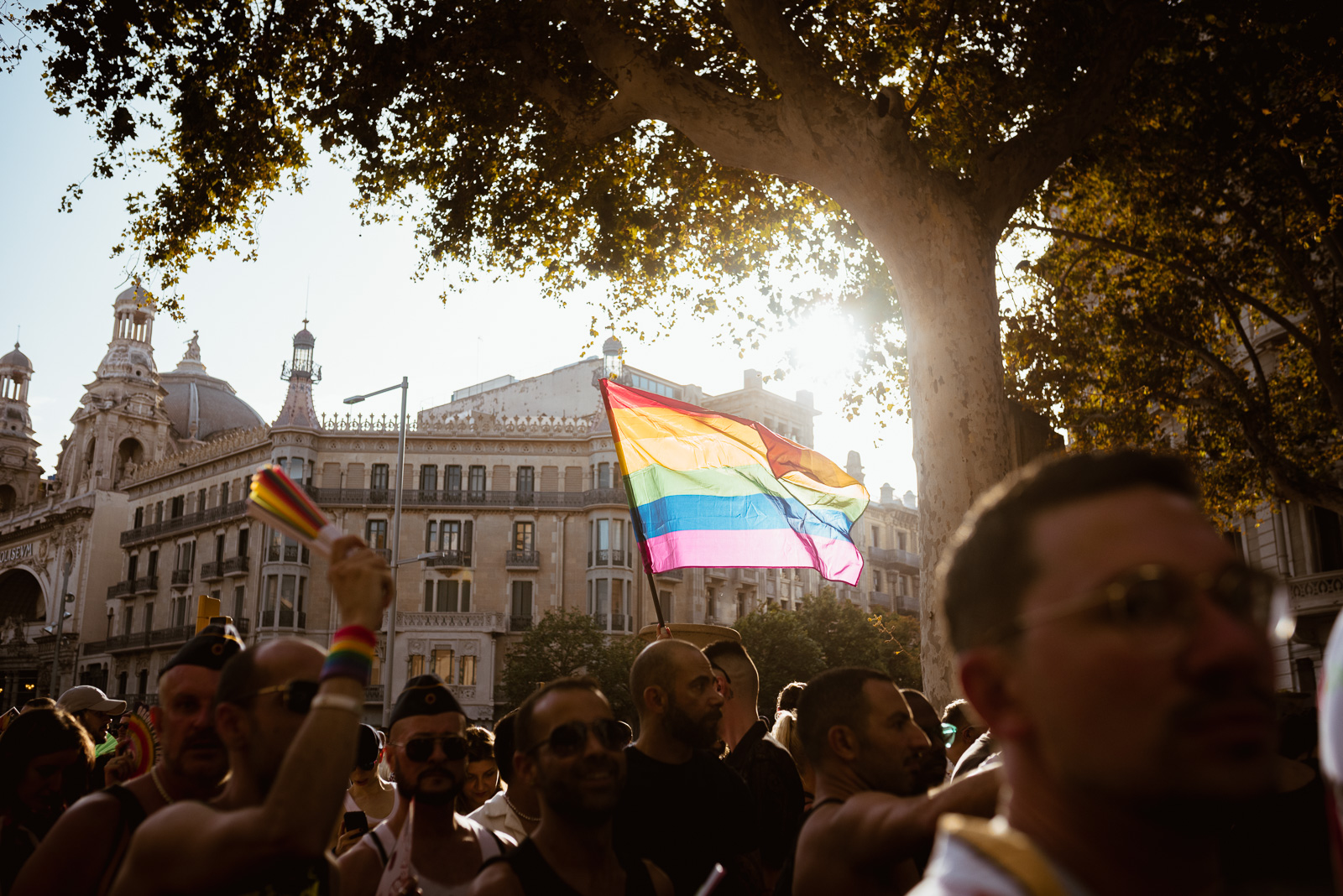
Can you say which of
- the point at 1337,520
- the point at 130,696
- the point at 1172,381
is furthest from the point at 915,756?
the point at 130,696

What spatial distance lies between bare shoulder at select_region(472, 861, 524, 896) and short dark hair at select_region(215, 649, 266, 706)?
1.02m

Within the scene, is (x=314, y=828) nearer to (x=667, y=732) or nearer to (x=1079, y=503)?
(x=1079, y=503)

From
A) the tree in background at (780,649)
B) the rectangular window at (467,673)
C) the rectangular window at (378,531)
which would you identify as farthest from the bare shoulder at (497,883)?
the rectangular window at (378,531)

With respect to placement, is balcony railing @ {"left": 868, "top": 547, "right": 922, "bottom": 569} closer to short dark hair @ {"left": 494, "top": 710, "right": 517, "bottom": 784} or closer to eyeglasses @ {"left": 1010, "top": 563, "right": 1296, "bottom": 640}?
short dark hair @ {"left": 494, "top": 710, "right": 517, "bottom": 784}

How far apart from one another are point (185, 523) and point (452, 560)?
54.8 feet

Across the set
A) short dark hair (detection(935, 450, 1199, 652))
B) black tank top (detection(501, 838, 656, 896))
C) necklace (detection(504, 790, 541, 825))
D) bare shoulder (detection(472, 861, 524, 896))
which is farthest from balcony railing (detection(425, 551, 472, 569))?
short dark hair (detection(935, 450, 1199, 652))

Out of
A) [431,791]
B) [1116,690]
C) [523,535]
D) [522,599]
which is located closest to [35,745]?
[431,791]

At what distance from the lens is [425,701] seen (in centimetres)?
446

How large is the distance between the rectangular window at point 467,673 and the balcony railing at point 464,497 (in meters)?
7.65

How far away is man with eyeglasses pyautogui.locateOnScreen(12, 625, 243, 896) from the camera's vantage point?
2.81 meters

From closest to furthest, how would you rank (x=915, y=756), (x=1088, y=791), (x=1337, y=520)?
(x=1088, y=791)
(x=915, y=756)
(x=1337, y=520)

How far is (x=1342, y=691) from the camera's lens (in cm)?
164

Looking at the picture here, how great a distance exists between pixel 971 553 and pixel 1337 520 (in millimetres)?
29910

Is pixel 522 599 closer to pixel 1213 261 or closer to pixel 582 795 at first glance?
pixel 1213 261
